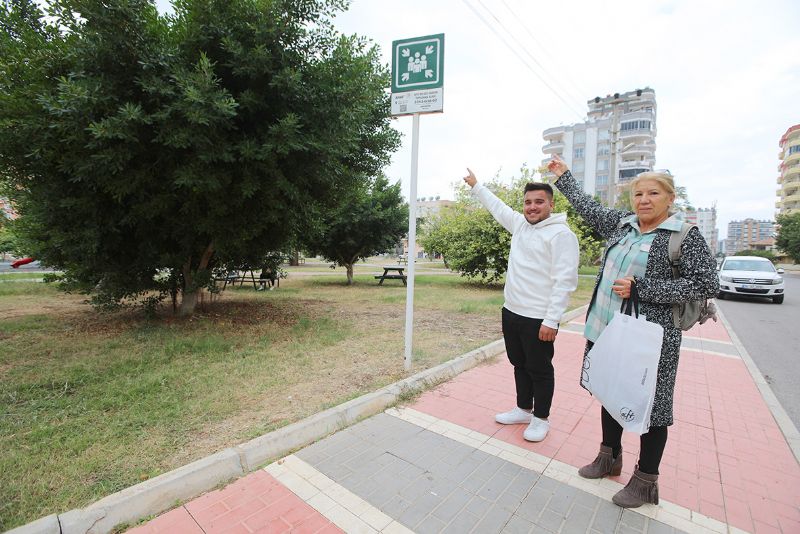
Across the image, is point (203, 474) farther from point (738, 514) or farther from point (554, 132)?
point (554, 132)

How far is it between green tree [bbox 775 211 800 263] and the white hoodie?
53.3 m

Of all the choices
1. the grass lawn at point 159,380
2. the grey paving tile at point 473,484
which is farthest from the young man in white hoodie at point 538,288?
the grass lawn at point 159,380

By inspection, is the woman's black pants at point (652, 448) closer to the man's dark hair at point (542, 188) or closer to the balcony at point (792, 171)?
the man's dark hair at point (542, 188)

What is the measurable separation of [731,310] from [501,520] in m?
13.0

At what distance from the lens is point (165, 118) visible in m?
4.40

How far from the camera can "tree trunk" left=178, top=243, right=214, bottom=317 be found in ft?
23.3

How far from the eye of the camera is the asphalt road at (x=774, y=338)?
15.6 ft

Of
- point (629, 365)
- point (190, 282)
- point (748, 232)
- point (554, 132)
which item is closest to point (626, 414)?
point (629, 365)

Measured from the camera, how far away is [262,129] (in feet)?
17.2

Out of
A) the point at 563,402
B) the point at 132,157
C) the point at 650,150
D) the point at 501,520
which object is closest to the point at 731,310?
the point at 563,402

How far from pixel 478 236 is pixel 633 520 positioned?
43.5ft

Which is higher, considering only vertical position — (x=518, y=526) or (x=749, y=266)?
(x=749, y=266)

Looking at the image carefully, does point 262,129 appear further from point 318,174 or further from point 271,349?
point 271,349

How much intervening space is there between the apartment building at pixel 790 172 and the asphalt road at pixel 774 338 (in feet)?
232
